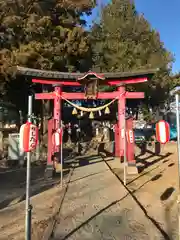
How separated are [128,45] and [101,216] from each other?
2279 cm

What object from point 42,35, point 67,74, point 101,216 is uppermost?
point 42,35

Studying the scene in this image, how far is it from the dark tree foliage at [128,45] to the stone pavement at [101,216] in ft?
57.8

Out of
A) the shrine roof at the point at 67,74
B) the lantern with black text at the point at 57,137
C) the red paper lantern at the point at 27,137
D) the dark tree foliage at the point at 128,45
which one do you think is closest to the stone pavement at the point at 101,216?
the red paper lantern at the point at 27,137

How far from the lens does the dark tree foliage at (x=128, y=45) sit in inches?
1022

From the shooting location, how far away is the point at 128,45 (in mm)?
26750

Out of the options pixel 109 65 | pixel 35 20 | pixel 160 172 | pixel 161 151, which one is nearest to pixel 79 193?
pixel 160 172

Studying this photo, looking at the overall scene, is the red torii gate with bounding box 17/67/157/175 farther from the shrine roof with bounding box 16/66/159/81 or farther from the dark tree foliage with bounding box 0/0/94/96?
the dark tree foliage with bounding box 0/0/94/96

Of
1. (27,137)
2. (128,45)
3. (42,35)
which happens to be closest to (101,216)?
(27,137)

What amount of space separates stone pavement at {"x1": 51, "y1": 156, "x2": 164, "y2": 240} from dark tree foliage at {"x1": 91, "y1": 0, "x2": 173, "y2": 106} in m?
17.6

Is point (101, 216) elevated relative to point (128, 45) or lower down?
lower down

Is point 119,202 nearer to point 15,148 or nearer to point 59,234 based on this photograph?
point 59,234

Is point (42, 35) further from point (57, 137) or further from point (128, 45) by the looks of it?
point (128, 45)

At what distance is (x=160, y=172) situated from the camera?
11938 millimetres

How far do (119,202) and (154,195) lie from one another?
54.2 inches
